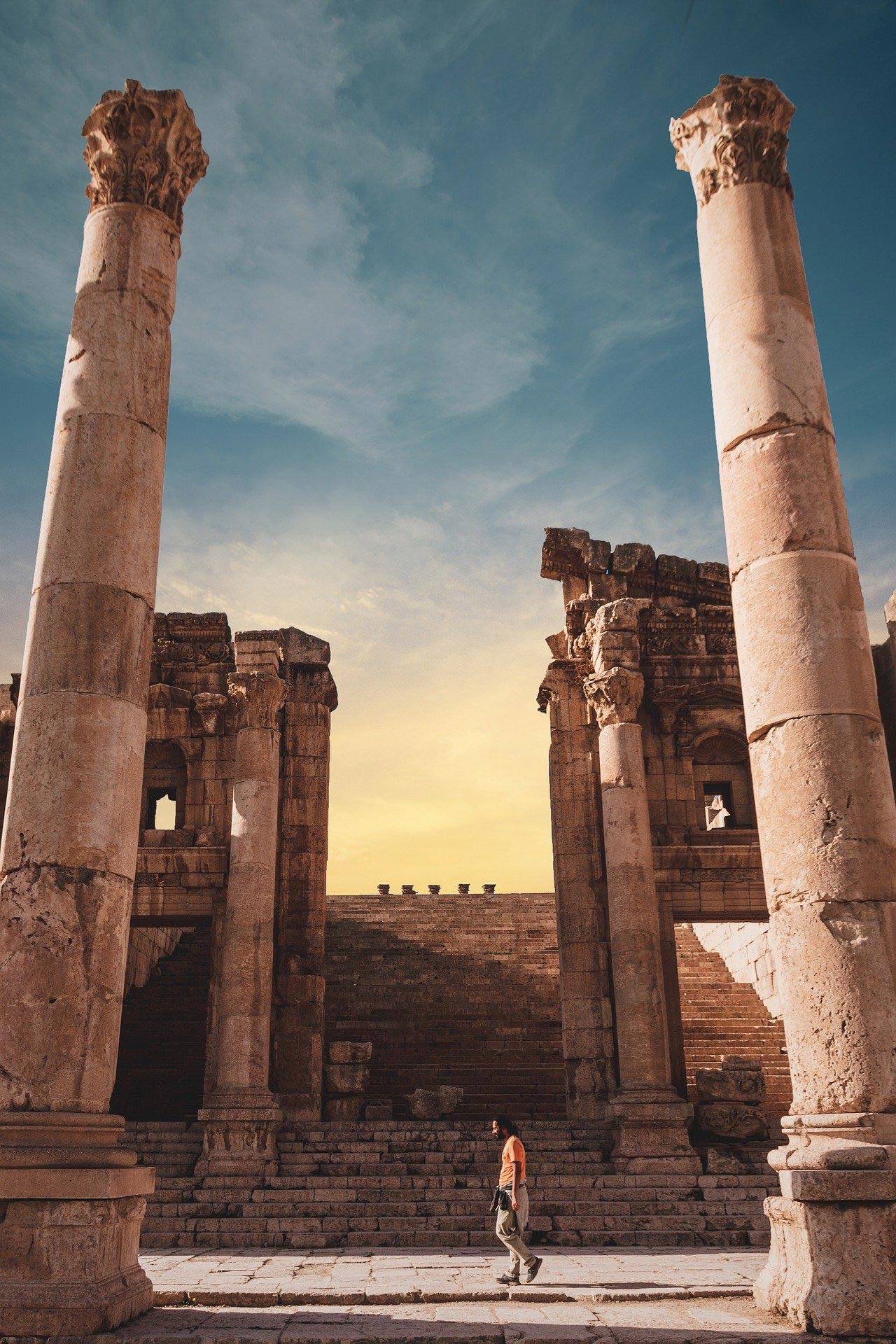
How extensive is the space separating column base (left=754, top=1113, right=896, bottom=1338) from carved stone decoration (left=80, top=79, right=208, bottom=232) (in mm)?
9707

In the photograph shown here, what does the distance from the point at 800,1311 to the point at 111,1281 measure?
4.52m

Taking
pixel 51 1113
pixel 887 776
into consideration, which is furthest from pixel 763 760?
pixel 51 1113

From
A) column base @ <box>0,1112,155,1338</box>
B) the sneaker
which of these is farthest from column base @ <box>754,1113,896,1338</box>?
column base @ <box>0,1112,155,1338</box>

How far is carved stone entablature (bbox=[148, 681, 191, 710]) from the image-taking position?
21844 mm

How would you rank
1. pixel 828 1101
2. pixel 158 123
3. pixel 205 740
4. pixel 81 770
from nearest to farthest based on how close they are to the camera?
pixel 828 1101, pixel 81 770, pixel 158 123, pixel 205 740

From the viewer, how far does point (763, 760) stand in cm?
908

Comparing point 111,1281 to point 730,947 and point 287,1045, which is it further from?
point 730,947

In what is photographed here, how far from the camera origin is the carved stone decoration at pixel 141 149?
35.5 feet

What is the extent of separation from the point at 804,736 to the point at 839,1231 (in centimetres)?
343

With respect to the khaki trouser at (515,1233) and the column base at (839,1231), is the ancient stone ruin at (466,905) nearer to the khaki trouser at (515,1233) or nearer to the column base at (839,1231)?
the column base at (839,1231)

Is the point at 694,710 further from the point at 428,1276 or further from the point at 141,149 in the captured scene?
the point at 141,149

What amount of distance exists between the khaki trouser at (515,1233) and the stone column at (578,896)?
8597 mm

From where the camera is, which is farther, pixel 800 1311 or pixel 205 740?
pixel 205 740

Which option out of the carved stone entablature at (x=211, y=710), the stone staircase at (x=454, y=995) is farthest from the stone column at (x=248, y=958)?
the stone staircase at (x=454, y=995)
